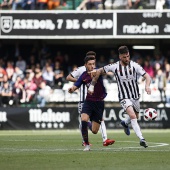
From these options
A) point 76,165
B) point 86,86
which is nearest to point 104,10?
point 86,86

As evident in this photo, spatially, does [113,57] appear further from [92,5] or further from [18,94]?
[18,94]

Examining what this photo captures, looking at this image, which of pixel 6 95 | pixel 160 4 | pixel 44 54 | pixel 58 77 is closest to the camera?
pixel 6 95

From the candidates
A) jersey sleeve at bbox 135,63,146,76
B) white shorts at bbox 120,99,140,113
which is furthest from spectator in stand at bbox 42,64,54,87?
jersey sleeve at bbox 135,63,146,76

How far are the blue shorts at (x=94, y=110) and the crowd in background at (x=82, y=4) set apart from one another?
1728cm

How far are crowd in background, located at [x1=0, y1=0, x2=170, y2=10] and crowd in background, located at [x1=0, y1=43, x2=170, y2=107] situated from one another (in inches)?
89.6

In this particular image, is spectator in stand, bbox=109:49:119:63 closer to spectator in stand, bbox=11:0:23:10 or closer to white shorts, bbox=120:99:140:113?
spectator in stand, bbox=11:0:23:10

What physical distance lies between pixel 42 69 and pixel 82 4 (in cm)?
345

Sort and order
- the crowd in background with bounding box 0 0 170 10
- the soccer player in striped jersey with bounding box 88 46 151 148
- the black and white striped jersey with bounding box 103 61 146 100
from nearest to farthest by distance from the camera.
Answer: the soccer player in striped jersey with bounding box 88 46 151 148
the black and white striped jersey with bounding box 103 61 146 100
the crowd in background with bounding box 0 0 170 10

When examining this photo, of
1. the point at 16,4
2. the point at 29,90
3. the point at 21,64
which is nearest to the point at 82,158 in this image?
the point at 29,90

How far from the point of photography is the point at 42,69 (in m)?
33.0

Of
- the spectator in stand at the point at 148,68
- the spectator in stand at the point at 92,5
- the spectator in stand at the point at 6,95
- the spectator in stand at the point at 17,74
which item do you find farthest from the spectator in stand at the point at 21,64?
the spectator in stand at the point at 148,68

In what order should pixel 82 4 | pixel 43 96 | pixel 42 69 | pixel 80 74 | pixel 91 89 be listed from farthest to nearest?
1. pixel 42 69
2. pixel 82 4
3. pixel 43 96
4. pixel 80 74
5. pixel 91 89

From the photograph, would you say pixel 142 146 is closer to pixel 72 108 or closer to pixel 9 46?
pixel 72 108

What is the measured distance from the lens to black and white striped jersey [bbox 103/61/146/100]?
15.2 m
